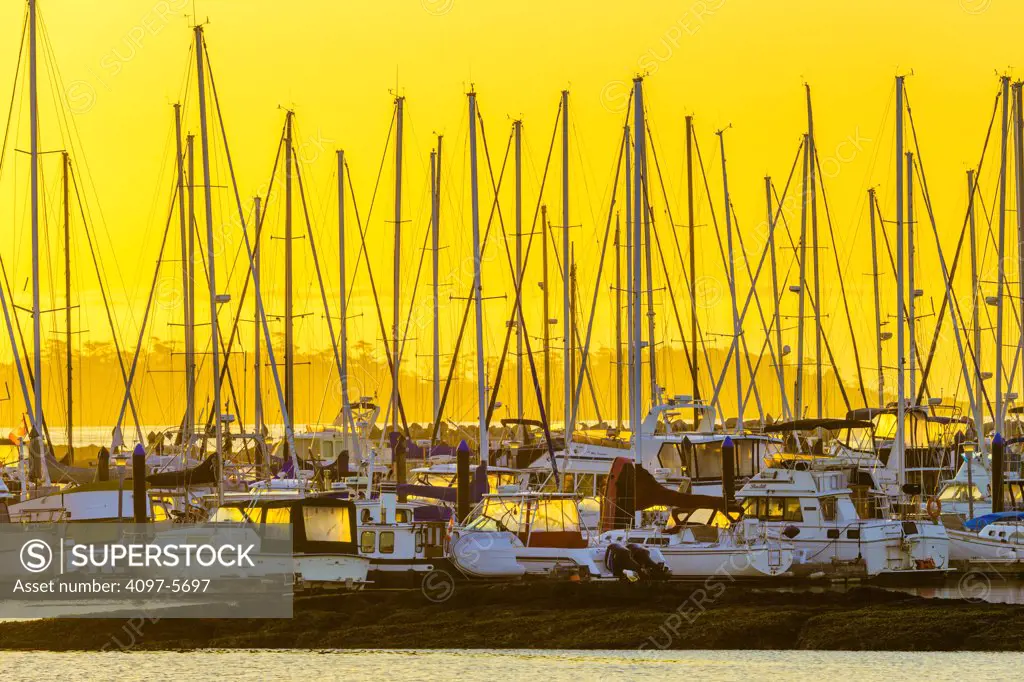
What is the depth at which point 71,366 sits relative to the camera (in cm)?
6844

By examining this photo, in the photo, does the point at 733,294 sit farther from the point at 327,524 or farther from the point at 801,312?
the point at 327,524

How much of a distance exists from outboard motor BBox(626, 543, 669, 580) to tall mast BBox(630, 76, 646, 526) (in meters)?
10.8

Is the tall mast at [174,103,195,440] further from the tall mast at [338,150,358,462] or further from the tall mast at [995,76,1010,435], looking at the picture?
the tall mast at [995,76,1010,435]

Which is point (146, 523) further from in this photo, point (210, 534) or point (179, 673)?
point (179, 673)

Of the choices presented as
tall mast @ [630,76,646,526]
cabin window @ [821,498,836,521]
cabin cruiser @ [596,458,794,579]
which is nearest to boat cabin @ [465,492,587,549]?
cabin cruiser @ [596,458,794,579]

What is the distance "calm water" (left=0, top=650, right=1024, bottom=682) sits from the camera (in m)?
19.8

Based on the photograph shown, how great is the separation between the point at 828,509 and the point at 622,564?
5.69 m

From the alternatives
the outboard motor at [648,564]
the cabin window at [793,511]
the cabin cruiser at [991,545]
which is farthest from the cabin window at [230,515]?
the cabin cruiser at [991,545]

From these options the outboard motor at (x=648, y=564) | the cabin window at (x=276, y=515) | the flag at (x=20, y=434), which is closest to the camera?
the outboard motor at (x=648, y=564)

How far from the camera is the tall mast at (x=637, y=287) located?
4741 centimetres

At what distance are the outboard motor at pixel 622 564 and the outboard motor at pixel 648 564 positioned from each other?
0.27 feet

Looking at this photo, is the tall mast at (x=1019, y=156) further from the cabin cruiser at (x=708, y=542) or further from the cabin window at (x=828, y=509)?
the cabin cruiser at (x=708, y=542)

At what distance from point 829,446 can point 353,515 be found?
24.3 metres

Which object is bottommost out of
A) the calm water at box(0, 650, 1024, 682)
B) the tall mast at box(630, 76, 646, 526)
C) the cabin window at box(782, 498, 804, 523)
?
the calm water at box(0, 650, 1024, 682)
